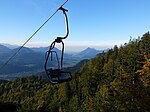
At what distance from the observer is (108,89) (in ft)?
199

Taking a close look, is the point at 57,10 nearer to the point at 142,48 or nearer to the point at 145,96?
the point at 145,96

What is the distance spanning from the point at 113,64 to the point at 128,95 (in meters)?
78.1

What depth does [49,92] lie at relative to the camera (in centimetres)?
14875

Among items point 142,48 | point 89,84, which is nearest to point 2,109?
point 89,84

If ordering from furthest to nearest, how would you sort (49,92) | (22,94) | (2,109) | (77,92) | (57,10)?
(22,94), (49,92), (77,92), (2,109), (57,10)

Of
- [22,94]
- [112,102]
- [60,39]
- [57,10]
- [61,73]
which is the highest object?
[57,10]

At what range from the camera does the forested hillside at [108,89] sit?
117 feet

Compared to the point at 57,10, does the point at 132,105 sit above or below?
below

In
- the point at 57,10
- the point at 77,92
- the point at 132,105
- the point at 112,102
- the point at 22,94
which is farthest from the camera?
the point at 22,94

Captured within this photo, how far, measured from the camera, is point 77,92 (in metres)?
129

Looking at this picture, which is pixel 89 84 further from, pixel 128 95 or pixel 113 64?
pixel 128 95

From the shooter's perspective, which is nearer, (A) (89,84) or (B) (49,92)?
(A) (89,84)

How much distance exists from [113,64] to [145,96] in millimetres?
80856

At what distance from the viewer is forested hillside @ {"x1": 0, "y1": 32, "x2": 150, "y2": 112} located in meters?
35.8
